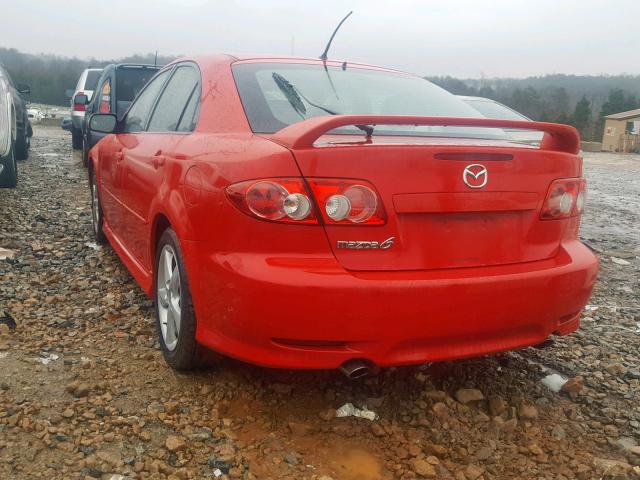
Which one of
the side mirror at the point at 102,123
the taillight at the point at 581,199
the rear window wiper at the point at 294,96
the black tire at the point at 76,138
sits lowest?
the black tire at the point at 76,138

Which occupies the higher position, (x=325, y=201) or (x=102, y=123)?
(x=102, y=123)

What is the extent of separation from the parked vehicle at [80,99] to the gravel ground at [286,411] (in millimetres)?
9940

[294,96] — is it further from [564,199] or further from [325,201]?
[564,199]

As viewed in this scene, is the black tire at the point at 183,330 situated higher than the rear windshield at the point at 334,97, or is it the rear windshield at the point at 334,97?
the rear windshield at the point at 334,97

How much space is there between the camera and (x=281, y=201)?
2.12 m

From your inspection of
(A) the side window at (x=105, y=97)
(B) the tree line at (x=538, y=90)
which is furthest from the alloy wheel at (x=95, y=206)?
(B) the tree line at (x=538, y=90)

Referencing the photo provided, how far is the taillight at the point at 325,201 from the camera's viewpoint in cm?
211

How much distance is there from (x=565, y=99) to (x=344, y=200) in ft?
204

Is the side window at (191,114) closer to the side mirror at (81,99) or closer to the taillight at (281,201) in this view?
the taillight at (281,201)

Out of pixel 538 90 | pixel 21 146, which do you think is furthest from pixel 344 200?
pixel 538 90

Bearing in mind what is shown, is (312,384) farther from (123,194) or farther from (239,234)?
(123,194)

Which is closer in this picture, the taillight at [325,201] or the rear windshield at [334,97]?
the taillight at [325,201]

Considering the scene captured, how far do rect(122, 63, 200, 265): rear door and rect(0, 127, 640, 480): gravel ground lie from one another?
55 centimetres

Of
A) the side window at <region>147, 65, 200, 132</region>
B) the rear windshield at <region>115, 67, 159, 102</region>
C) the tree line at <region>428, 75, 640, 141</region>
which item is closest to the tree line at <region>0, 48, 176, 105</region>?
the tree line at <region>428, 75, 640, 141</region>
